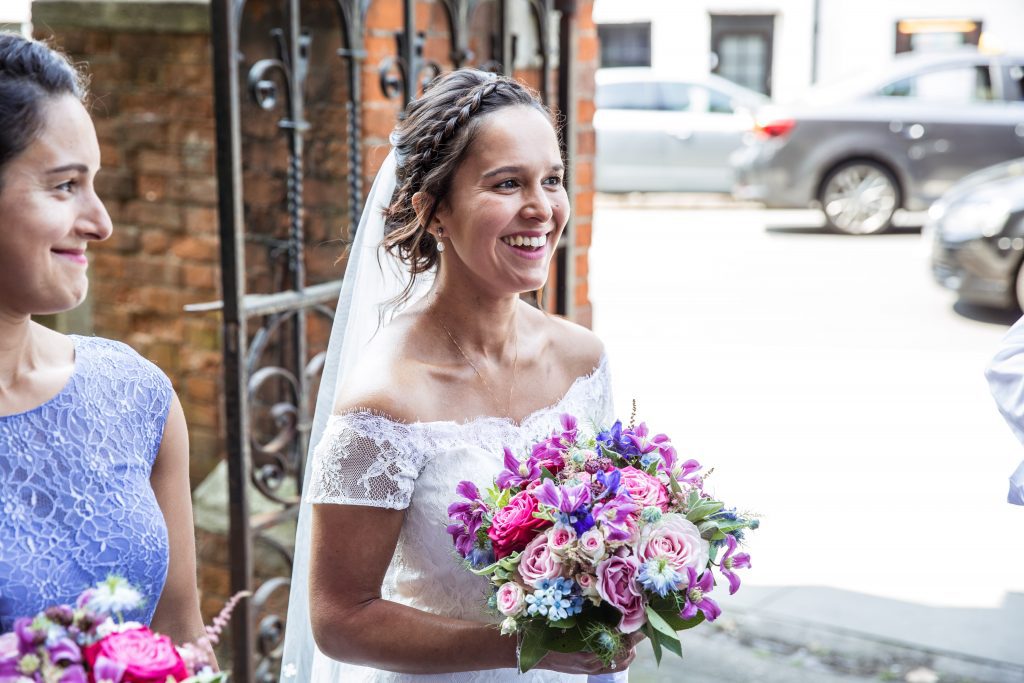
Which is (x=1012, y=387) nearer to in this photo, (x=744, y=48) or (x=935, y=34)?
(x=935, y=34)

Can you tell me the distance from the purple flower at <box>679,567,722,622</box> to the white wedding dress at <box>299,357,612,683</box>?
37cm

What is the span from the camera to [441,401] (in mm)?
2172

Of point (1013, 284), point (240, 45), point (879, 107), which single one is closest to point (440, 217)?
point (240, 45)

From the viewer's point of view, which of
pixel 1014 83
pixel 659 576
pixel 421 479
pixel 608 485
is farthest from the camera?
pixel 1014 83

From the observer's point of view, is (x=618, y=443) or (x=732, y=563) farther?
(x=618, y=443)

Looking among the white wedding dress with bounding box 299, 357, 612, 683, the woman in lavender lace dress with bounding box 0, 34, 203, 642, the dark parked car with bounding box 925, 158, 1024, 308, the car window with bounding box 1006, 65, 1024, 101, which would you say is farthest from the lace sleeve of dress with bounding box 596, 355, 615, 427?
the car window with bounding box 1006, 65, 1024, 101

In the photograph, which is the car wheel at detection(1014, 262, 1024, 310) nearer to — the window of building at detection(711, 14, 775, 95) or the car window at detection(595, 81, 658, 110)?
the car window at detection(595, 81, 658, 110)

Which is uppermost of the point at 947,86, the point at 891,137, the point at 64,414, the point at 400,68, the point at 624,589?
the point at 947,86

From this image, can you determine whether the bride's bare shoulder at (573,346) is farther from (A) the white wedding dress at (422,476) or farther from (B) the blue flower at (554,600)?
(B) the blue flower at (554,600)

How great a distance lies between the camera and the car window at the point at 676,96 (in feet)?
53.8

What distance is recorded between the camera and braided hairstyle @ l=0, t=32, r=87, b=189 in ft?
5.63

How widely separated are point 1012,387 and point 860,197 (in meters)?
11.6

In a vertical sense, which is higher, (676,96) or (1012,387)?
(676,96)

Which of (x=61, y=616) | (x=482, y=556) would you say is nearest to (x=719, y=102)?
(x=482, y=556)
